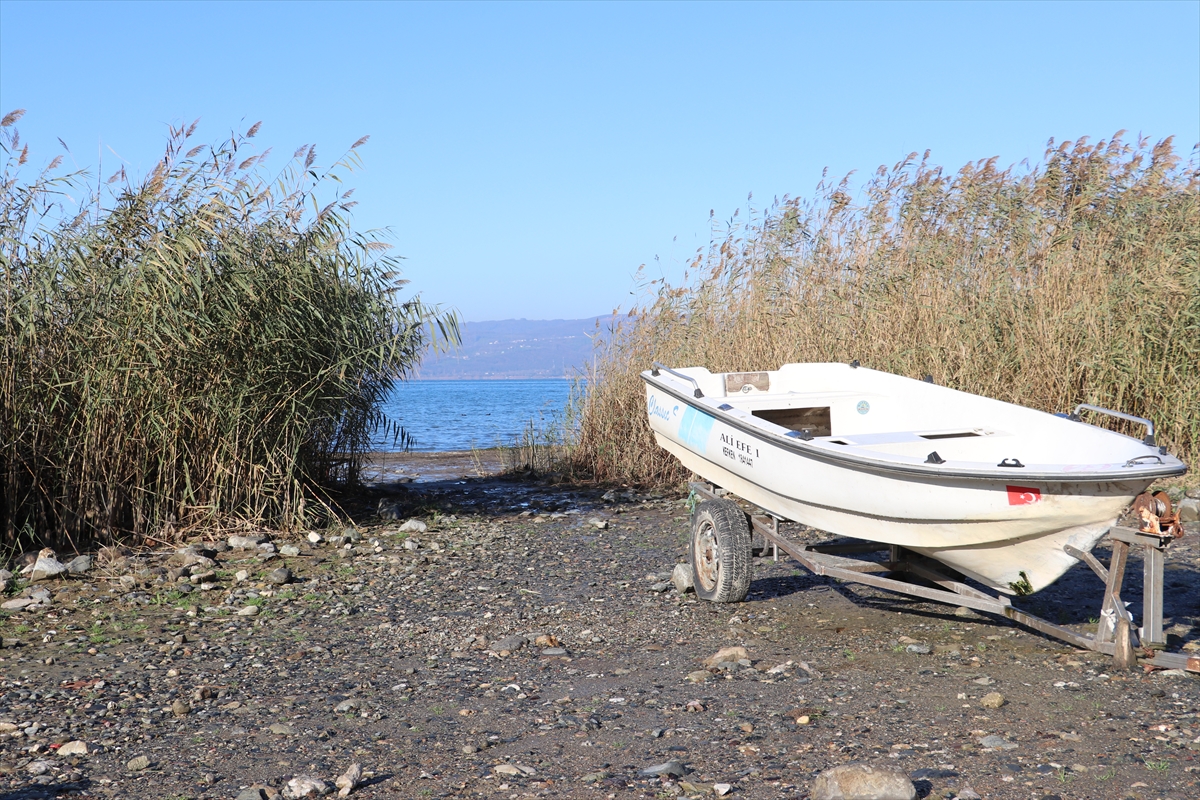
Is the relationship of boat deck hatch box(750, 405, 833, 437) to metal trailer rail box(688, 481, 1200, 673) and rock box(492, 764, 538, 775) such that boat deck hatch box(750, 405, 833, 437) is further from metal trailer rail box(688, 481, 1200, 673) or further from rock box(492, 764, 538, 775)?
rock box(492, 764, 538, 775)

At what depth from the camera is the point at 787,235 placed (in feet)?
33.6

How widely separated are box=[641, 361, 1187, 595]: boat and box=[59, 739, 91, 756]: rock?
3.08 meters

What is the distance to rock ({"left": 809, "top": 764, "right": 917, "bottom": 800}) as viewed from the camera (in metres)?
2.85

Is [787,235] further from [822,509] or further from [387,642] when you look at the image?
[387,642]

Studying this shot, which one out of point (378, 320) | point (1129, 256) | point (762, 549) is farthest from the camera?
point (1129, 256)

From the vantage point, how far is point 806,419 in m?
6.53

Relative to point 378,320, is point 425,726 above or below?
below

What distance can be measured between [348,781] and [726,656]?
1.92 m

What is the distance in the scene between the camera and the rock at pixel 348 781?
3068 mm

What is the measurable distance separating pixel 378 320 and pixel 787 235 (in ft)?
14.6

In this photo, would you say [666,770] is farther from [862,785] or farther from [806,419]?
[806,419]

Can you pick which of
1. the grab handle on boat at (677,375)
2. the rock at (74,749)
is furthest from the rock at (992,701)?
the rock at (74,749)

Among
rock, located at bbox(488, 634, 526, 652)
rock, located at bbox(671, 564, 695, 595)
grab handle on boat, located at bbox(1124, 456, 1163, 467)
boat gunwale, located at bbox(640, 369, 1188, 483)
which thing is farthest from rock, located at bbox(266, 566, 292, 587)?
grab handle on boat, located at bbox(1124, 456, 1163, 467)

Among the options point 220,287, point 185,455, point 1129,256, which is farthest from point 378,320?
point 1129,256
